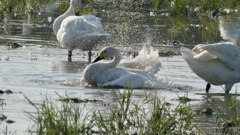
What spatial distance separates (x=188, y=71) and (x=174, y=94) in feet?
7.80

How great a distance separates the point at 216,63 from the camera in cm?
1066

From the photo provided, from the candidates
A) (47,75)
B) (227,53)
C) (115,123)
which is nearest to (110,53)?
(47,75)

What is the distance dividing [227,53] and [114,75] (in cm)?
169

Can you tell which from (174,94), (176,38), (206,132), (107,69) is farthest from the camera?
(176,38)

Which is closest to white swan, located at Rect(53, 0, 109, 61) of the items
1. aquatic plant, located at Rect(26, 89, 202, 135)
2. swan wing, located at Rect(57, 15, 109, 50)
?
swan wing, located at Rect(57, 15, 109, 50)

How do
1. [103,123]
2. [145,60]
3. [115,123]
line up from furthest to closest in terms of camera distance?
[145,60] < [115,123] < [103,123]

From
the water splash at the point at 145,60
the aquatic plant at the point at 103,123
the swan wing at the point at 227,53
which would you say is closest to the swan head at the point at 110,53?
the water splash at the point at 145,60

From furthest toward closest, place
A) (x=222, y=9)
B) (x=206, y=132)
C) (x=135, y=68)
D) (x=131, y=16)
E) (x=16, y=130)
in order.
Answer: (x=222, y=9), (x=131, y=16), (x=135, y=68), (x=206, y=132), (x=16, y=130)

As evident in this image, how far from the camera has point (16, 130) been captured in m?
6.67

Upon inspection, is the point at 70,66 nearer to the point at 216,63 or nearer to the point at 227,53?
the point at 216,63

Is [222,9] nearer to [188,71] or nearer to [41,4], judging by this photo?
[41,4]

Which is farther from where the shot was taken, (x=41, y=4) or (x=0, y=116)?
(x=41, y=4)

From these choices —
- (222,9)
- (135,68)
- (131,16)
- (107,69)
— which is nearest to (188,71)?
(135,68)

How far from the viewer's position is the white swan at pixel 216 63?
10.4 m
